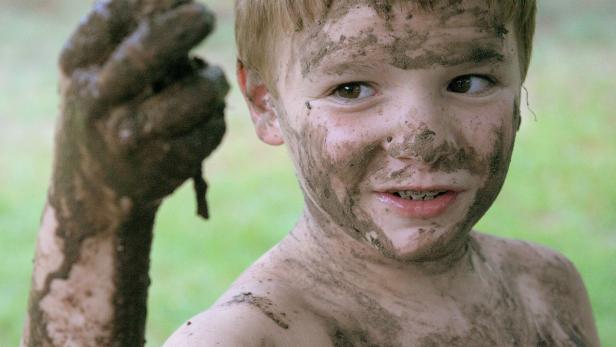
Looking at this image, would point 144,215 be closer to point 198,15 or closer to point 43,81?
point 198,15

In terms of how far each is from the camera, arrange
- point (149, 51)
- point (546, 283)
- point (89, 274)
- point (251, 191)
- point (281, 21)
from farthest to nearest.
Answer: point (251, 191) < point (546, 283) < point (281, 21) < point (89, 274) < point (149, 51)

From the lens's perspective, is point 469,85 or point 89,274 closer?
point 89,274

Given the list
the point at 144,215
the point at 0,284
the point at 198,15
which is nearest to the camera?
the point at 198,15

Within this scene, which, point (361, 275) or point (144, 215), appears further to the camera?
point (361, 275)

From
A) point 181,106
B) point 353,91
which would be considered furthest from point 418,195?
point 181,106

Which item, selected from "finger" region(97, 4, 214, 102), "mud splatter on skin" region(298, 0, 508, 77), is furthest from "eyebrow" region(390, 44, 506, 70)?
"finger" region(97, 4, 214, 102)

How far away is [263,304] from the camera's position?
6.79 ft

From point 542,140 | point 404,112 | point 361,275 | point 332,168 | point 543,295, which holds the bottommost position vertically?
point 542,140

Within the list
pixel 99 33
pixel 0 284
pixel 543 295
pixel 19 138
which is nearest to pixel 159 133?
pixel 99 33

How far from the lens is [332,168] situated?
2082mm

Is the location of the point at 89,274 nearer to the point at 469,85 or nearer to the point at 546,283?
the point at 469,85

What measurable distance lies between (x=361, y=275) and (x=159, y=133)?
81 cm

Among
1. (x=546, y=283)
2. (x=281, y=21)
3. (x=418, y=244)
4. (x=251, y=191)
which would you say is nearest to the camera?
(x=418, y=244)

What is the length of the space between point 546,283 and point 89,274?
4.54 feet
